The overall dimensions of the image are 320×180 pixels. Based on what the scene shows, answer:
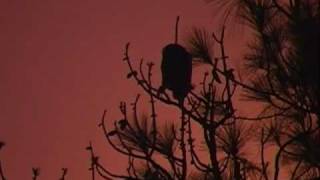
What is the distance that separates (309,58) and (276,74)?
27 centimetres

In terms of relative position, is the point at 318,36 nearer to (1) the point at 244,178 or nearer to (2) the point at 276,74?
(2) the point at 276,74

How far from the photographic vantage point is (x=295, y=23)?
337 cm

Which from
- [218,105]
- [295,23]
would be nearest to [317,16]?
[295,23]

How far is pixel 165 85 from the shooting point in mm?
3604

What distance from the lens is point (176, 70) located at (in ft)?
11.8

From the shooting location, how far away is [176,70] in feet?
11.8

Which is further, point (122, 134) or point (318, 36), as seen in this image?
point (122, 134)

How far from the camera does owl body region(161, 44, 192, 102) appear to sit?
359cm

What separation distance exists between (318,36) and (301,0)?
0.82ft

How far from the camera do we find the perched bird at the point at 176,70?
359 cm

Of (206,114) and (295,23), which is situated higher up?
(295,23)

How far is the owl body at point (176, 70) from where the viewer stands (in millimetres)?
3592

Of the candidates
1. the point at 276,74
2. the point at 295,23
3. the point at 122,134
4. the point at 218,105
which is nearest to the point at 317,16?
the point at 295,23

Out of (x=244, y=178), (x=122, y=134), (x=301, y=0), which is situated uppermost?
(x=301, y=0)
